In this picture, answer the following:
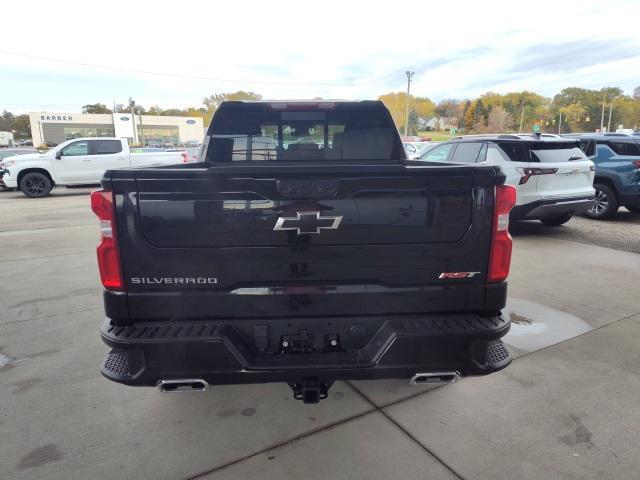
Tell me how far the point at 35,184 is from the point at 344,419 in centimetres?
1689

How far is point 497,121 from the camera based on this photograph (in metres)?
91.2

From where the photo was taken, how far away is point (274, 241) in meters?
2.17

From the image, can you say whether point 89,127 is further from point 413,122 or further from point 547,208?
point 547,208

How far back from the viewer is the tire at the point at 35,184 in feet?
51.0

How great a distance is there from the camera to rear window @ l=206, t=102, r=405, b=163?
3838mm

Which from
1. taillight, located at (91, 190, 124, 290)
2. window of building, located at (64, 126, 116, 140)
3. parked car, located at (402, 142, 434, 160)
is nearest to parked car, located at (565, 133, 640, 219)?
parked car, located at (402, 142, 434, 160)

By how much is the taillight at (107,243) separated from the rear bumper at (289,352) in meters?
0.26

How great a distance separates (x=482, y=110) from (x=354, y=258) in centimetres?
10511

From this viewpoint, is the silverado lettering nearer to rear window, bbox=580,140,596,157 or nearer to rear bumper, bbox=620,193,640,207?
rear bumper, bbox=620,193,640,207

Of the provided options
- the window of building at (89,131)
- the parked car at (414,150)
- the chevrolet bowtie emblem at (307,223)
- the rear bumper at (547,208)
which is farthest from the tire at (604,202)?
the window of building at (89,131)

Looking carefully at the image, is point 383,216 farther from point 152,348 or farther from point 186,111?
point 186,111

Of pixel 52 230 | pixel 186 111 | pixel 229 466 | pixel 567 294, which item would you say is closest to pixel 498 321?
pixel 229 466

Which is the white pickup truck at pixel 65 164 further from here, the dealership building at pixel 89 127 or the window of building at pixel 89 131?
the window of building at pixel 89 131

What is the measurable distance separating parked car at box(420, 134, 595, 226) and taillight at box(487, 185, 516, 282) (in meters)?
5.26
